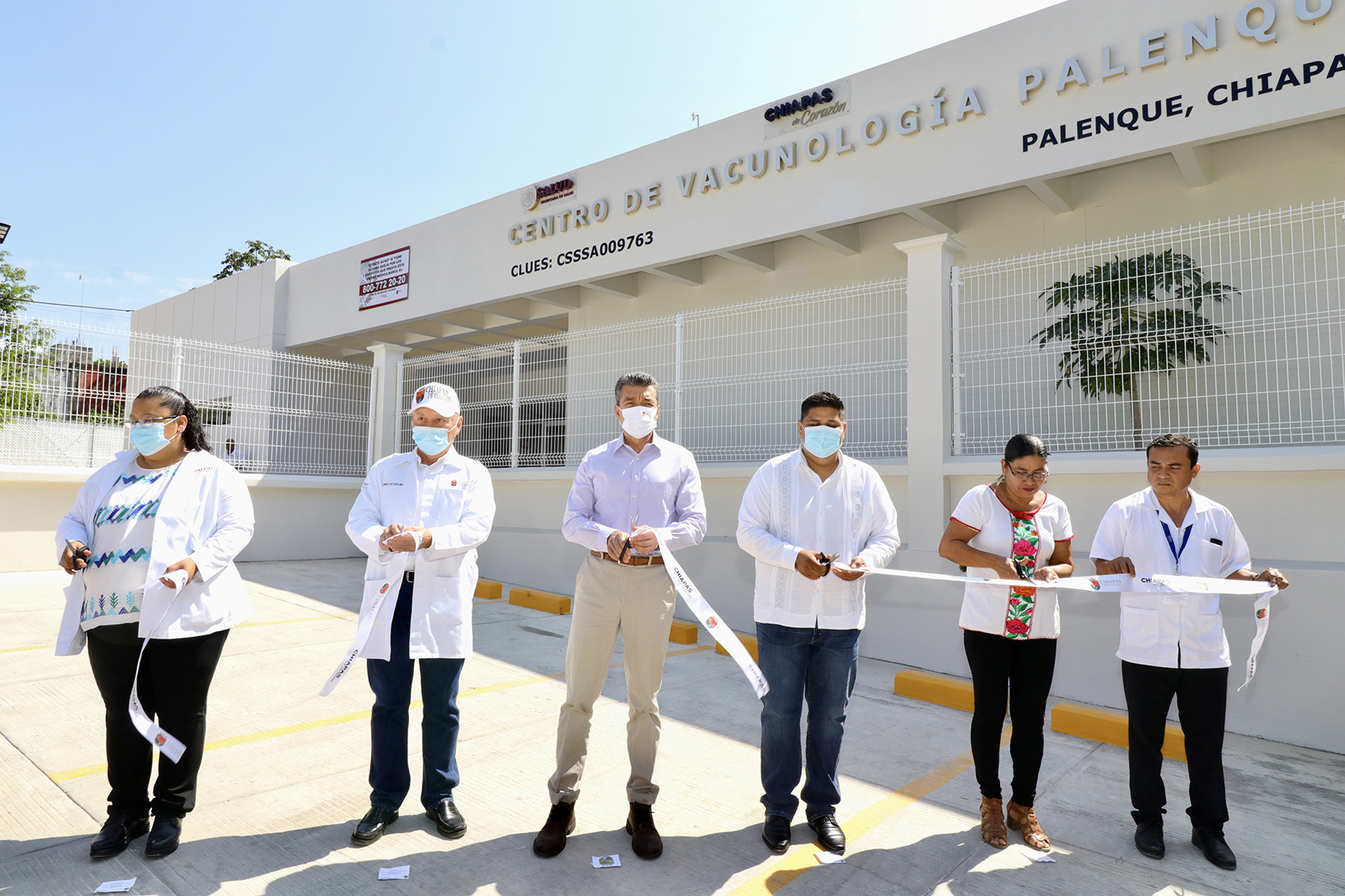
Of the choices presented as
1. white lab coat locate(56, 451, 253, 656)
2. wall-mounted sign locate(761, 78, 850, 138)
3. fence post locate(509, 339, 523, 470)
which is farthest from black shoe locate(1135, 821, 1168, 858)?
wall-mounted sign locate(761, 78, 850, 138)

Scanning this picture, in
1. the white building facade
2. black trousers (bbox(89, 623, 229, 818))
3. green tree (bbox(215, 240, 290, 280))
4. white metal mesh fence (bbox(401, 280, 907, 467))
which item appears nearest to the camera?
black trousers (bbox(89, 623, 229, 818))

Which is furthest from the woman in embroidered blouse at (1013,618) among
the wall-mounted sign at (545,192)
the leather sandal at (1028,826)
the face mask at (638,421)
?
the wall-mounted sign at (545,192)

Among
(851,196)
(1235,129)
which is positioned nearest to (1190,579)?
(1235,129)

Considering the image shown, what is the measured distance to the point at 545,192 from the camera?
42.9 ft

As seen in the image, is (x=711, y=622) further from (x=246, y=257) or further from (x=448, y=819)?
(x=246, y=257)

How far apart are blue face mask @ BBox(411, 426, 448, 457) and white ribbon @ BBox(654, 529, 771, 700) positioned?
103cm

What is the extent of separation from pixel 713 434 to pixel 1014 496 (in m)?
5.07

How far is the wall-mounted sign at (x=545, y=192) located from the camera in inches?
503

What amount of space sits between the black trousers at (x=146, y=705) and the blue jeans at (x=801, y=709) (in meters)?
2.28

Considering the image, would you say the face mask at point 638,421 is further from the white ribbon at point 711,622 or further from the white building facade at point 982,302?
the white building facade at point 982,302

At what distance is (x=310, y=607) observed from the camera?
8242mm

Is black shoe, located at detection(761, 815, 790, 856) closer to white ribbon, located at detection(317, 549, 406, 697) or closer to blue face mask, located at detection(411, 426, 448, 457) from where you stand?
white ribbon, located at detection(317, 549, 406, 697)

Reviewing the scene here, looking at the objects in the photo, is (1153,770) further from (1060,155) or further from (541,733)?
(1060,155)

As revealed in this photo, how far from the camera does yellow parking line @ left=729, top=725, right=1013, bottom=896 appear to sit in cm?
293
